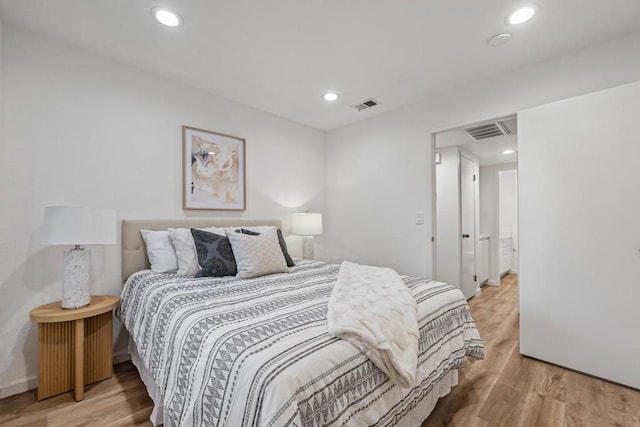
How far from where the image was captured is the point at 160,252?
2.33 meters

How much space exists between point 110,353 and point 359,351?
2.02m

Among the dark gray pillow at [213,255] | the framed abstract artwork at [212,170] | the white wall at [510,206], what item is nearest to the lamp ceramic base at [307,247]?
the framed abstract artwork at [212,170]

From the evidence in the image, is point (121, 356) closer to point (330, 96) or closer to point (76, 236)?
point (76, 236)

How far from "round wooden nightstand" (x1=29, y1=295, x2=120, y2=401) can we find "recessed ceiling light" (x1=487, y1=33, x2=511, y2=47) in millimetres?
3317

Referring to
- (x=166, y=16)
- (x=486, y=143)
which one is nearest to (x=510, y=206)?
(x=486, y=143)

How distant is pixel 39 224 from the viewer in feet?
6.52

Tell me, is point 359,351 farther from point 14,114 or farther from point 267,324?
point 14,114

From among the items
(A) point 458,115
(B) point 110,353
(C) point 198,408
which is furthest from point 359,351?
(A) point 458,115

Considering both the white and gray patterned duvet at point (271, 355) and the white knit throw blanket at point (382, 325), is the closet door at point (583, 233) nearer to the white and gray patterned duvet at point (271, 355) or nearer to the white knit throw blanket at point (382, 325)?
the white and gray patterned duvet at point (271, 355)

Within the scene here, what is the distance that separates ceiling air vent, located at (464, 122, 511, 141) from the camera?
9.80ft

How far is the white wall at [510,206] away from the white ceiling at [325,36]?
4.28 metres

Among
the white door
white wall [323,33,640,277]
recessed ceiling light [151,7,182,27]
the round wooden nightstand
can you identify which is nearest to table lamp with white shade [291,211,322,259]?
white wall [323,33,640,277]

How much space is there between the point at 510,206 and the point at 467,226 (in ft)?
8.74

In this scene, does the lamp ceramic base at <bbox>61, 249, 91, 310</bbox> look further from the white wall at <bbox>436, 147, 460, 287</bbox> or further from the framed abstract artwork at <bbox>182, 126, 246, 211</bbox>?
the white wall at <bbox>436, 147, 460, 287</bbox>
